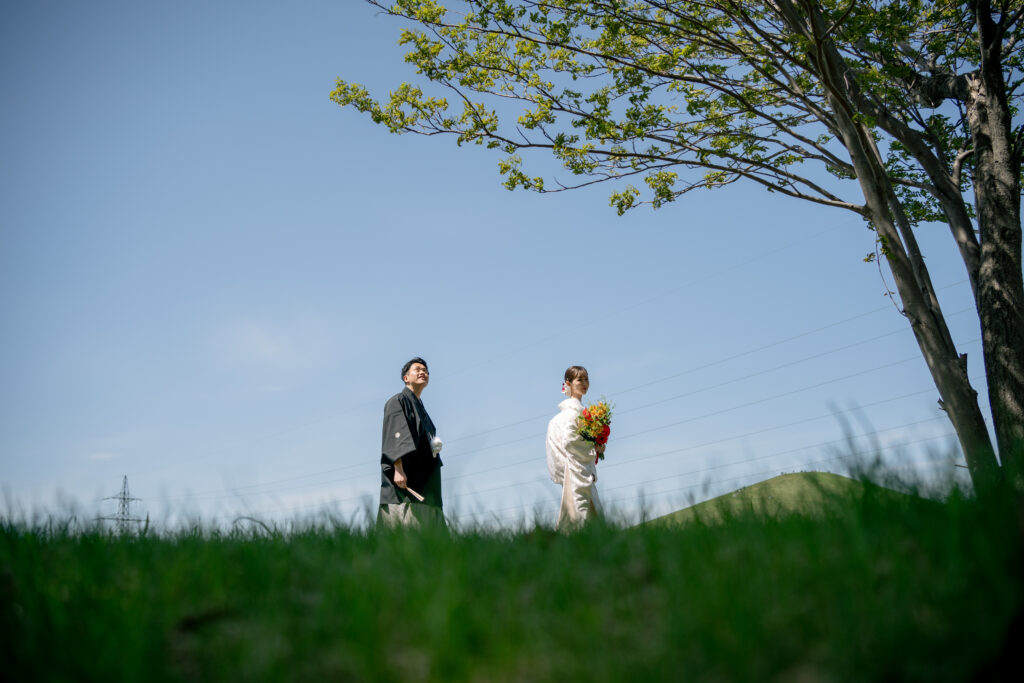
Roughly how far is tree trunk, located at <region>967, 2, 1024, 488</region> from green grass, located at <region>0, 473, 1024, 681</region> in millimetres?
7099

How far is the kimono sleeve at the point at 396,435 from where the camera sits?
21.8 feet

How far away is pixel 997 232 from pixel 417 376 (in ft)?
26.1

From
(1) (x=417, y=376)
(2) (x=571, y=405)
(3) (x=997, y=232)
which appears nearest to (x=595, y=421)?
(2) (x=571, y=405)

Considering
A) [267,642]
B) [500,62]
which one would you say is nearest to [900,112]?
[500,62]

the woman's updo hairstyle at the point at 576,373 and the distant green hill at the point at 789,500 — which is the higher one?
the woman's updo hairstyle at the point at 576,373

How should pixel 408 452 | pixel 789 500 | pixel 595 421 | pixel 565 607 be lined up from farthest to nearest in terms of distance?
1. pixel 595 421
2. pixel 408 452
3. pixel 789 500
4. pixel 565 607

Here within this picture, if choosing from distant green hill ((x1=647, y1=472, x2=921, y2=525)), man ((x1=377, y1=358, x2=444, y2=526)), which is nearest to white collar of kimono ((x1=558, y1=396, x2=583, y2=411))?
man ((x1=377, y1=358, x2=444, y2=526))

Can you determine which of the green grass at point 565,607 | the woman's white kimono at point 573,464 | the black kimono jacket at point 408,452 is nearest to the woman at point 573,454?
the woman's white kimono at point 573,464

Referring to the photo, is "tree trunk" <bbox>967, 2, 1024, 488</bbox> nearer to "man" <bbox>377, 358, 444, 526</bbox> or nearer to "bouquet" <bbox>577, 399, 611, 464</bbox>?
"bouquet" <bbox>577, 399, 611, 464</bbox>

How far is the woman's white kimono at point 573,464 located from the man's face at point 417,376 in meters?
2.16

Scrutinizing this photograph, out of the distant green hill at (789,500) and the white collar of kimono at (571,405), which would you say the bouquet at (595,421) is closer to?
the white collar of kimono at (571,405)

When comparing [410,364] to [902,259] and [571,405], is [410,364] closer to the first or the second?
Answer: [571,405]

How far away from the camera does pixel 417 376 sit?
7.10m

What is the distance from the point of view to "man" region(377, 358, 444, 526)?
664cm
